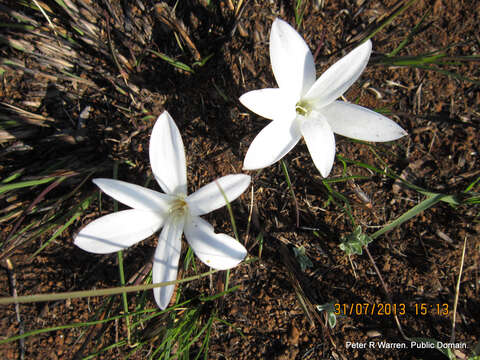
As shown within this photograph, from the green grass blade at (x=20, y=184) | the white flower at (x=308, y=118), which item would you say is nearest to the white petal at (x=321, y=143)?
the white flower at (x=308, y=118)

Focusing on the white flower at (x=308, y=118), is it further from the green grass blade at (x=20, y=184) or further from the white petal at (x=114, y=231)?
the green grass blade at (x=20, y=184)

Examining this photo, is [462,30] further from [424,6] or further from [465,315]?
[465,315]

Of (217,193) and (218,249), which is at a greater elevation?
(217,193)

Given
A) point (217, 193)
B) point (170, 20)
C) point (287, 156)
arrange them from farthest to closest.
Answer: point (287, 156)
point (170, 20)
point (217, 193)

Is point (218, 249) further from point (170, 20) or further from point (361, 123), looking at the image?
point (170, 20)

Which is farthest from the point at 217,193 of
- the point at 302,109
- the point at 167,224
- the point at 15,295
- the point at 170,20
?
the point at 15,295

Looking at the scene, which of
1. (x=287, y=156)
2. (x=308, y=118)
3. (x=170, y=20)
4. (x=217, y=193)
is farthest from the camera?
(x=287, y=156)
